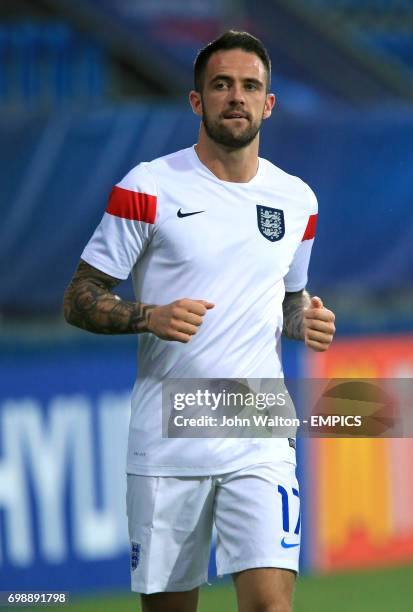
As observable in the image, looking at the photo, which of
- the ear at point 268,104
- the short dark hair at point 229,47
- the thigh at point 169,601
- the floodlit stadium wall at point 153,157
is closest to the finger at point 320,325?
the ear at point 268,104

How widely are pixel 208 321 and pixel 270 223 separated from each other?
0.35 m

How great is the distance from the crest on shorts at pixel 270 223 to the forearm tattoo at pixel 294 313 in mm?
295

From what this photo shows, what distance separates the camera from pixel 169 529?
4.27 metres

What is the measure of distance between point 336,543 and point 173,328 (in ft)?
14.2

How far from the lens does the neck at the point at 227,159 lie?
14.2 ft

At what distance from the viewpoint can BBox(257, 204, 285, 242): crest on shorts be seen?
4.31 m

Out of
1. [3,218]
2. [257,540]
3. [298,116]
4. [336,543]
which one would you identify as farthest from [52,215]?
[257,540]

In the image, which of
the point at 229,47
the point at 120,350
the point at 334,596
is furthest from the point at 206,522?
the point at 334,596

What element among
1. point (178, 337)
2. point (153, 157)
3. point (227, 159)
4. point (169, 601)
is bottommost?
point (169, 601)

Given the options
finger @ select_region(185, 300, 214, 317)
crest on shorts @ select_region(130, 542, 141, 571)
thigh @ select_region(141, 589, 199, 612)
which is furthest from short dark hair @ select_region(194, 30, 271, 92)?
thigh @ select_region(141, 589, 199, 612)

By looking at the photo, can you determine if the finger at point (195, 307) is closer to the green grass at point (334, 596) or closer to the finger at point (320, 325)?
the finger at point (320, 325)

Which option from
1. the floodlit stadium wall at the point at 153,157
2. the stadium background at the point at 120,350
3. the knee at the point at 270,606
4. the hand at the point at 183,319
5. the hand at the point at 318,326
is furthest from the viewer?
the floodlit stadium wall at the point at 153,157

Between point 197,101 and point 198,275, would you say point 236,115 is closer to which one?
point 197,101

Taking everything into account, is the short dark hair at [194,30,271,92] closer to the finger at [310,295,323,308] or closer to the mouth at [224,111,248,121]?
the mouth at [224,111,248,121]
